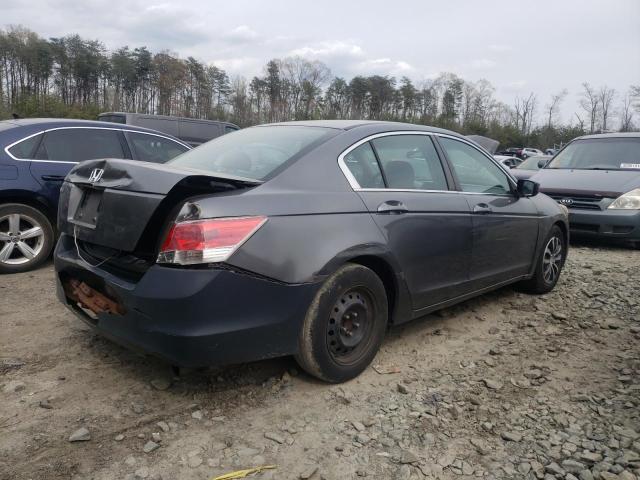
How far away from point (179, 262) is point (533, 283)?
12.2ft

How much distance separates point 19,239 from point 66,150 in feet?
3.54

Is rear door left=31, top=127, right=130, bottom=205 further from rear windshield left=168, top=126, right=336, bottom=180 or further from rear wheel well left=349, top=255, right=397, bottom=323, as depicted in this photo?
rear wheel well left=349, top=255, right=397, bottom=323

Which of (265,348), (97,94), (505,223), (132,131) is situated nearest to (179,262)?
(265,348)

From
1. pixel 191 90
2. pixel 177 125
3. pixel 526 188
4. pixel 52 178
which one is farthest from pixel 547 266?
pixel 191 90

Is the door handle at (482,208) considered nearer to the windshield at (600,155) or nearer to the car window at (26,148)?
the car window at (26,148)

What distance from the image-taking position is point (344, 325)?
3.00 metres

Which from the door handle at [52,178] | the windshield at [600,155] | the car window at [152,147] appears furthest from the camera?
the windshield at [600,155]

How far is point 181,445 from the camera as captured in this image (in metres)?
2.39

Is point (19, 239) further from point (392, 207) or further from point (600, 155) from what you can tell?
point (600, 155)

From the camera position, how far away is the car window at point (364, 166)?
3.13 m

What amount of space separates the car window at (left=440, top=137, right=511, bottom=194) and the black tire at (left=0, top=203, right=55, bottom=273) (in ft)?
13.4

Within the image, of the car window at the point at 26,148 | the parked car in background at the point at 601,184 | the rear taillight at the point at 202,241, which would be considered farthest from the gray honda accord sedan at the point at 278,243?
the parked car in background at the point at 601,184

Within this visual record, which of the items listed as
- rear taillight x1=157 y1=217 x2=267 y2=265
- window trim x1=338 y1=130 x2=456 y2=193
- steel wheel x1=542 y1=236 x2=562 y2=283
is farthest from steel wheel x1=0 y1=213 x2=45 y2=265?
steel wheel x1=542 y1=236 x2=562 y2=283

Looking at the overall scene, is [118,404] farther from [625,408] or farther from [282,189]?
[625,408]
